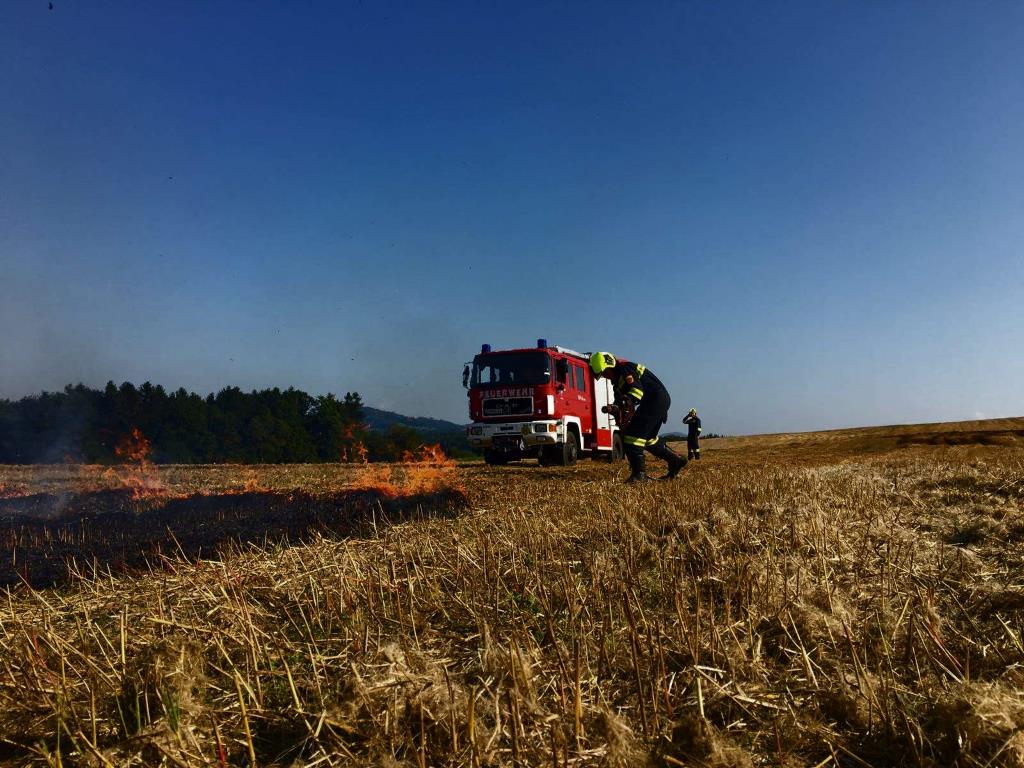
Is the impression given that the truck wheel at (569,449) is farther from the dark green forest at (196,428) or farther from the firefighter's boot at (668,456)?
the dark green forest at (196,428)

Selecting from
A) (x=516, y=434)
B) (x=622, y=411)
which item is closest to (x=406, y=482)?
(x=516, y=434)

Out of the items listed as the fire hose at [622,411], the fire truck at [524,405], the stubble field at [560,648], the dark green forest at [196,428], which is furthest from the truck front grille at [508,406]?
the dark green forest at [196,428]

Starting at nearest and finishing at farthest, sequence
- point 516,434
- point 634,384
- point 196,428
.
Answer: point 634,384
point 516,434
point 196,428

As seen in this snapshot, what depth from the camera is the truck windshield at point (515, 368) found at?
55.0ft

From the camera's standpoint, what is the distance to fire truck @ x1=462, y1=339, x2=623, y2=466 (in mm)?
16578

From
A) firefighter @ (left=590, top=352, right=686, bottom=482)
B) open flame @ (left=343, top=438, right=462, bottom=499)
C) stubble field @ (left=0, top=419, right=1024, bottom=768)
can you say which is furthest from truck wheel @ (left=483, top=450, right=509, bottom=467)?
stubble field @ (left=0, top=419, right=1024, bottom=768)

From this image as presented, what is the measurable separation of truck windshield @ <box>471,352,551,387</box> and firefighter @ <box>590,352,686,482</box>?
507 centimetres

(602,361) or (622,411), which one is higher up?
(602,361)

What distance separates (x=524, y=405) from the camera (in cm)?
1675

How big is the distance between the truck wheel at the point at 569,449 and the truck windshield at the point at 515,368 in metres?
1.76

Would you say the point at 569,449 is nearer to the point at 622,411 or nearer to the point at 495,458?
the point at 495,458

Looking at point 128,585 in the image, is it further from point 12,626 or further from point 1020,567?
point 1020,567

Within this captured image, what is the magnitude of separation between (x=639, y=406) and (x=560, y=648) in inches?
352

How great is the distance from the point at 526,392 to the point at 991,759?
14.8m
